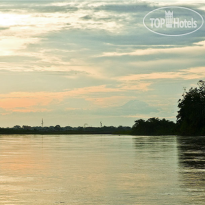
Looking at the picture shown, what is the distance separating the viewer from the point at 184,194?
529 inches

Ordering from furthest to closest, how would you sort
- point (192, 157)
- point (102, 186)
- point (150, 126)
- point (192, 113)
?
point (150, 126) → point (192, 113) → point (192, 157) → point (102, 186)

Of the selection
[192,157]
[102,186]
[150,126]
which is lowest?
[102,186]

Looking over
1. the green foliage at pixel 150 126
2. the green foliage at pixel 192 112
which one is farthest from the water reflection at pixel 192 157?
the green foliage at pixel 150 126

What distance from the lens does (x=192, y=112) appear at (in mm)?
119625

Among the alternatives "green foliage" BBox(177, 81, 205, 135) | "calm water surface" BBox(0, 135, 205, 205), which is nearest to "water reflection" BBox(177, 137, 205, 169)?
"calm water surface" BBox(0, 135, 205, 205)

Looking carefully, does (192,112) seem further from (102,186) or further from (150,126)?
(102,186)

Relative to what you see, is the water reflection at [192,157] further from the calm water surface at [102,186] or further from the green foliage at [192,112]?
the green foliage at [192,112]

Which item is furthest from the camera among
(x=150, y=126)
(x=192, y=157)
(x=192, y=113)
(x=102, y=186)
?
(x=150, y=126)

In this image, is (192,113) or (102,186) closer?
(102,186)

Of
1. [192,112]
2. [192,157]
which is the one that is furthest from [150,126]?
[192,157]

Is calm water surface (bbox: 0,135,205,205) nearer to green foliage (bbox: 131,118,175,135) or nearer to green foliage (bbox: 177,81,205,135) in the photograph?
green foliage (bbox: 177,81,205,135)

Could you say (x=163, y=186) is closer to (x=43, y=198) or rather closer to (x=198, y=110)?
(x=43, y=198)

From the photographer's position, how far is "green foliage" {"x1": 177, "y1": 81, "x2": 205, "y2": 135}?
119 metres

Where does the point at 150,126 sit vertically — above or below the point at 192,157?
above
